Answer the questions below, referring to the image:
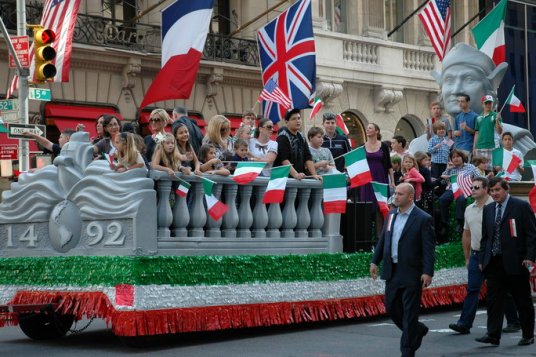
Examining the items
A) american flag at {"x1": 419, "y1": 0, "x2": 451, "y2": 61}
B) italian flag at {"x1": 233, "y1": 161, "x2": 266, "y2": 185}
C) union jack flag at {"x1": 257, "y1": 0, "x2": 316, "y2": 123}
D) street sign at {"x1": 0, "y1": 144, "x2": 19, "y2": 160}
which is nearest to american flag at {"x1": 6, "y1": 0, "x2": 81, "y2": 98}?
street sign at {"x1": 0, "y1": 144, "x2": 19, "y2": 160}

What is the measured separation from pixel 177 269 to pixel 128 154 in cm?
128

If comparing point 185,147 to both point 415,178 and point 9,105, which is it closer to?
point 415,178

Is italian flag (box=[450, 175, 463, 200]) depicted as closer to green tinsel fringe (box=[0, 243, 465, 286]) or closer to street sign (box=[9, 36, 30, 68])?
green tinsel fringe (box=[0, 243, 465, 286])

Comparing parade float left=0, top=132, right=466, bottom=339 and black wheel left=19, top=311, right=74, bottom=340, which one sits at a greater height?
parade float left=0, top=132, right=466, bottom=339

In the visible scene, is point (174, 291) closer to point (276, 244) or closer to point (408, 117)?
point (276, 244)

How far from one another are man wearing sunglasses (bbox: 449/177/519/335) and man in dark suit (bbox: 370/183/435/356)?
7.44 feet

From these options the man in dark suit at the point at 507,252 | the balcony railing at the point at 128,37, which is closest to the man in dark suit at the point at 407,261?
the man in dark suit at the point at 507,252

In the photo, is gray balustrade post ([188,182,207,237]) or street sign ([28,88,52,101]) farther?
street sign ([28,88,52,101])

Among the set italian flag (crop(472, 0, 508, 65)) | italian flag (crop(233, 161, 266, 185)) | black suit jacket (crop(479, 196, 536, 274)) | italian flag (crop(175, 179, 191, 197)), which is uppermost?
italian flag (crop(472, 0, 508, 65))

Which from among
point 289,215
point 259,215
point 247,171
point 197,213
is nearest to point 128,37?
point 289,215

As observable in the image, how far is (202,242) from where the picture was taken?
12.3m

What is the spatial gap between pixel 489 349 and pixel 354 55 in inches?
995

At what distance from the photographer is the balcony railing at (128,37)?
29141 millimetres

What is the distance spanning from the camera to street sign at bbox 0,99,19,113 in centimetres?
2316
